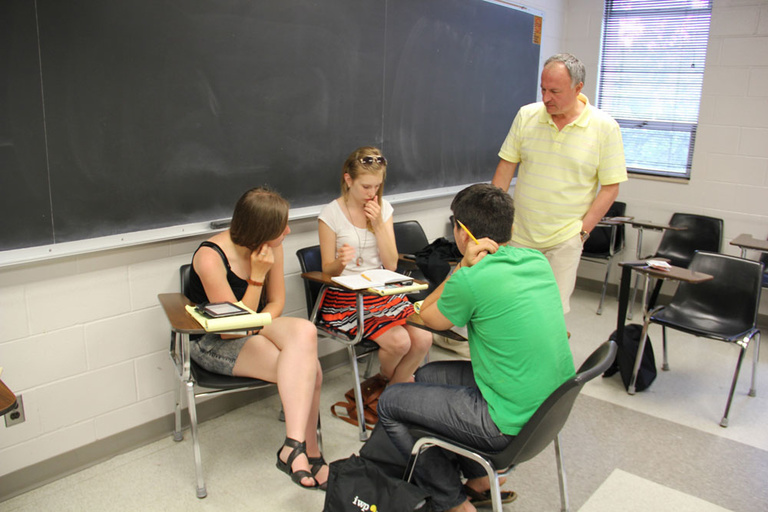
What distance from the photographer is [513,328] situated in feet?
5.82

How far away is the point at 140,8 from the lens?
228 cm

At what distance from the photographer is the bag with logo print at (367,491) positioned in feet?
6.15

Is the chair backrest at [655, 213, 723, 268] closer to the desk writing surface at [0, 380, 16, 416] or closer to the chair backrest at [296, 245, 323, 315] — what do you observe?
the chair backrest at [296, 245, 323, 315]

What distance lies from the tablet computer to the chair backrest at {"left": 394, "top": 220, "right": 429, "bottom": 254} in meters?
1.40

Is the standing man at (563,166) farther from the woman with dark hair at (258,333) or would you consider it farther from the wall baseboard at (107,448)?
the wall baseboard at (107,448)

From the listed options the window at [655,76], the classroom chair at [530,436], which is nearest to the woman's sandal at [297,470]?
the classroom chair at [530,436]

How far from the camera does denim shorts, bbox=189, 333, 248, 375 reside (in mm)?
2334

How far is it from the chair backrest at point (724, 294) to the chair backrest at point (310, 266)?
191 centimetres

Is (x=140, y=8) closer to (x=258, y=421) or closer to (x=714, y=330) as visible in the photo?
(x=258, y=421)

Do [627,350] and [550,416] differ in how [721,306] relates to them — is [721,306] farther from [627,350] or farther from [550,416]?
[550,416]

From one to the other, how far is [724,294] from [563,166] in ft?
3.63

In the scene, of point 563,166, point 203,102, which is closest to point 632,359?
point 563,166

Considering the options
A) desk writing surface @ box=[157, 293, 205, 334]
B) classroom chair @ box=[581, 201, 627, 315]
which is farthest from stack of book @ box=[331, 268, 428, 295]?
classroom chair @ box=[581, 201, 627, 315]

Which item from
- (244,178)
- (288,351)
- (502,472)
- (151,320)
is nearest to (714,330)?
(502,472)
